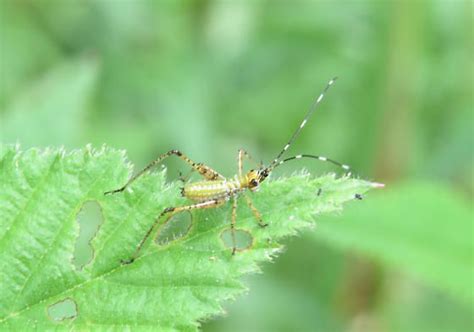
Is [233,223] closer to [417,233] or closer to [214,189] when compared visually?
[214,189]

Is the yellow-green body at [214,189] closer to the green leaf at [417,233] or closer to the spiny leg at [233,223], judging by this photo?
the spiny leg at [233,223]

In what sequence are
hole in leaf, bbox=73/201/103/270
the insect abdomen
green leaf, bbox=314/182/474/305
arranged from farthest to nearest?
1. hole in leaf, bbox=73/201/103/270
2. green leaf, bbox=314/182/474/305
3. the insect abdomen

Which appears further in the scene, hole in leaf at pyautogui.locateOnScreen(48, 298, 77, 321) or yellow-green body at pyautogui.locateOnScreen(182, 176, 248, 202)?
yellow-green body at pyautogui.locateOnScreen(182, 176, 248, 202)

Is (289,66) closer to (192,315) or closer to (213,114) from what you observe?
(213,114)

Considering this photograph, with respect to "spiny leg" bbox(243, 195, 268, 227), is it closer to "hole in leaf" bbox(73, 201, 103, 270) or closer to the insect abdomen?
the insect abdomen

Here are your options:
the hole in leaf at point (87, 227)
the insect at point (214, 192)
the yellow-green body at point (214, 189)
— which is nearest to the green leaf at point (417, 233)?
the insect at point (214, 192)

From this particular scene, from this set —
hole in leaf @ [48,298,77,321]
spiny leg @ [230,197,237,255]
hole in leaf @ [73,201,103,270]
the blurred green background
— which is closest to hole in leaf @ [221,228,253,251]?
spiny leg @ [230,197,237,255]
